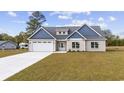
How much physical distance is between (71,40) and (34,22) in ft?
14.7

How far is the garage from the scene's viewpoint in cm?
2895

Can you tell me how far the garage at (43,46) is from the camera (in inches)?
1140

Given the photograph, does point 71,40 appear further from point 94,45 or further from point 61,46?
point 94,45

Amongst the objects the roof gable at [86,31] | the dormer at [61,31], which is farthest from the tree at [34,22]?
the roof gable at [86,31]

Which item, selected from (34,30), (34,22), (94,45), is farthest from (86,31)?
(34,30)

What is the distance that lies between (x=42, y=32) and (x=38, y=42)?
1.40 metres

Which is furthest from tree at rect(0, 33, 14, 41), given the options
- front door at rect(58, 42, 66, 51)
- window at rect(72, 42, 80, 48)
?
window at rect(72, 42, 80, 48)

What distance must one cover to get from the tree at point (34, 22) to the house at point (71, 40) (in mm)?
736

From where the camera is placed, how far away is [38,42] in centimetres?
2958

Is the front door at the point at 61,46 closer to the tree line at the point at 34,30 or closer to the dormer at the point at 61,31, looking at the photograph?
the dormer at the point at 61,31

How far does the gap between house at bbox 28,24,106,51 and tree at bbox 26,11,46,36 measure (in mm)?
736

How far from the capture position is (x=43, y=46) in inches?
1147
